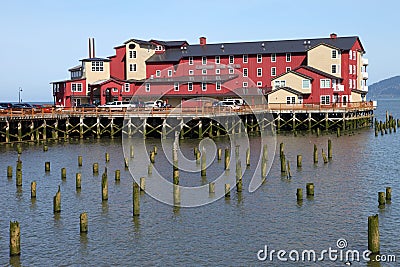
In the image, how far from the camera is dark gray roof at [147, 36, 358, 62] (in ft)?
326

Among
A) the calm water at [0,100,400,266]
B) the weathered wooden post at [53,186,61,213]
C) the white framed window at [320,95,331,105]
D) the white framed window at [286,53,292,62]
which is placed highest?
the white framed window at [286,53,292,62]

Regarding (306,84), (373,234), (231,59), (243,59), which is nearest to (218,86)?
(231,59)

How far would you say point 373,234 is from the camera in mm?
25391

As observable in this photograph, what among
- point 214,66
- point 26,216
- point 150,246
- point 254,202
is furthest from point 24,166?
point 214,66

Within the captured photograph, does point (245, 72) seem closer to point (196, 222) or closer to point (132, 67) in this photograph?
point (132, 67)

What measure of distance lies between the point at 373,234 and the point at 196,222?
9711 mm

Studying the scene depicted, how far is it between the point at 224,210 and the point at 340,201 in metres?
7.27

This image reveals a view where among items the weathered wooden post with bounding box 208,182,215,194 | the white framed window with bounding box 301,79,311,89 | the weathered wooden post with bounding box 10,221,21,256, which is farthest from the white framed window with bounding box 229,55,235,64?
the weathered wooden post with bounding box 10,221,21,256

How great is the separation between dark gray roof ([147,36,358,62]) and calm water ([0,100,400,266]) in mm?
54201

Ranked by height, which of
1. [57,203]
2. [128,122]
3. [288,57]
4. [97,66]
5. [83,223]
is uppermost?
[288,57]

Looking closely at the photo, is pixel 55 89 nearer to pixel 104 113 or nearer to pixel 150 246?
pixel 104 113

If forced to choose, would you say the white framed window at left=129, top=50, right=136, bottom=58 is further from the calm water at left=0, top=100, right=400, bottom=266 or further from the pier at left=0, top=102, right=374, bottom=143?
the calm water at left=0, top=100, right=400, bottom=266

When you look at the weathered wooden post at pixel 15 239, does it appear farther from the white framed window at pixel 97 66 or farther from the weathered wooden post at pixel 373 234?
the white framed window at pixel 97 66

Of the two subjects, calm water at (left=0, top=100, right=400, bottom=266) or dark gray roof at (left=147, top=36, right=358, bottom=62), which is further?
dark gray roof at (left=147, top=36, right=358, bottom=62)
